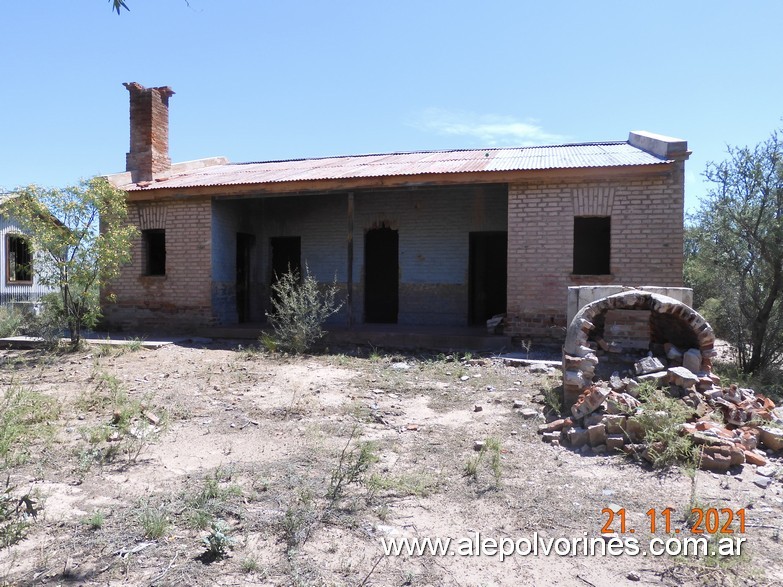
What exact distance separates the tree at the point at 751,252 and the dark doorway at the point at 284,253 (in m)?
8.68

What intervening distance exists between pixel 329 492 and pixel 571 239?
21.3 ft

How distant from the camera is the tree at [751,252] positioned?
8066mm

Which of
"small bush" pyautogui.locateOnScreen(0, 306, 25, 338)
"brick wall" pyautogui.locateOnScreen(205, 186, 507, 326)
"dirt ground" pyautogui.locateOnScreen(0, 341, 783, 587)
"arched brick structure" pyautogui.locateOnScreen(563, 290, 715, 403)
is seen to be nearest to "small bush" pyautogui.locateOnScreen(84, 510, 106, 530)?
"dirt ground" pyautogui.locateOnScreen(0, 341, 783, 587)

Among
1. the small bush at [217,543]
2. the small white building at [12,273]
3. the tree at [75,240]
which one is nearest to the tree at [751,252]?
the small bush at [217,543]

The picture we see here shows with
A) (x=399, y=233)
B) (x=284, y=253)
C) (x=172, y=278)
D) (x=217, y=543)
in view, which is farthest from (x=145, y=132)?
(x=217, y=543)

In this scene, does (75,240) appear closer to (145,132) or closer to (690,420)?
(145,132)

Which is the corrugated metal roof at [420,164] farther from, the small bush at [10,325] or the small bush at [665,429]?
the small bush at [665,429]

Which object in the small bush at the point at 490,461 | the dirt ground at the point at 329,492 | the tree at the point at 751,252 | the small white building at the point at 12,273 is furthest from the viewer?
the small white building at the point at 12,273

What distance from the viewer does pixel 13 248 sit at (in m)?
16.9

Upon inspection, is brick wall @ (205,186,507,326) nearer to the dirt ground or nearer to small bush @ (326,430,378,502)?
the dirt ground

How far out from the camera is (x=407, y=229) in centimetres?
1168

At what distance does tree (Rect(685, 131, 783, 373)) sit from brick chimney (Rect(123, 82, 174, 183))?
1133 centimetres

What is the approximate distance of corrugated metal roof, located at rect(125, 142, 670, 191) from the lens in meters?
8.96

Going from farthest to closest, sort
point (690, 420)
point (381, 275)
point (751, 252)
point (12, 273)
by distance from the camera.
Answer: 1. point (12, 273)
2. point (381, 275)
3. point (751, 252)
4. point (690, 420)
